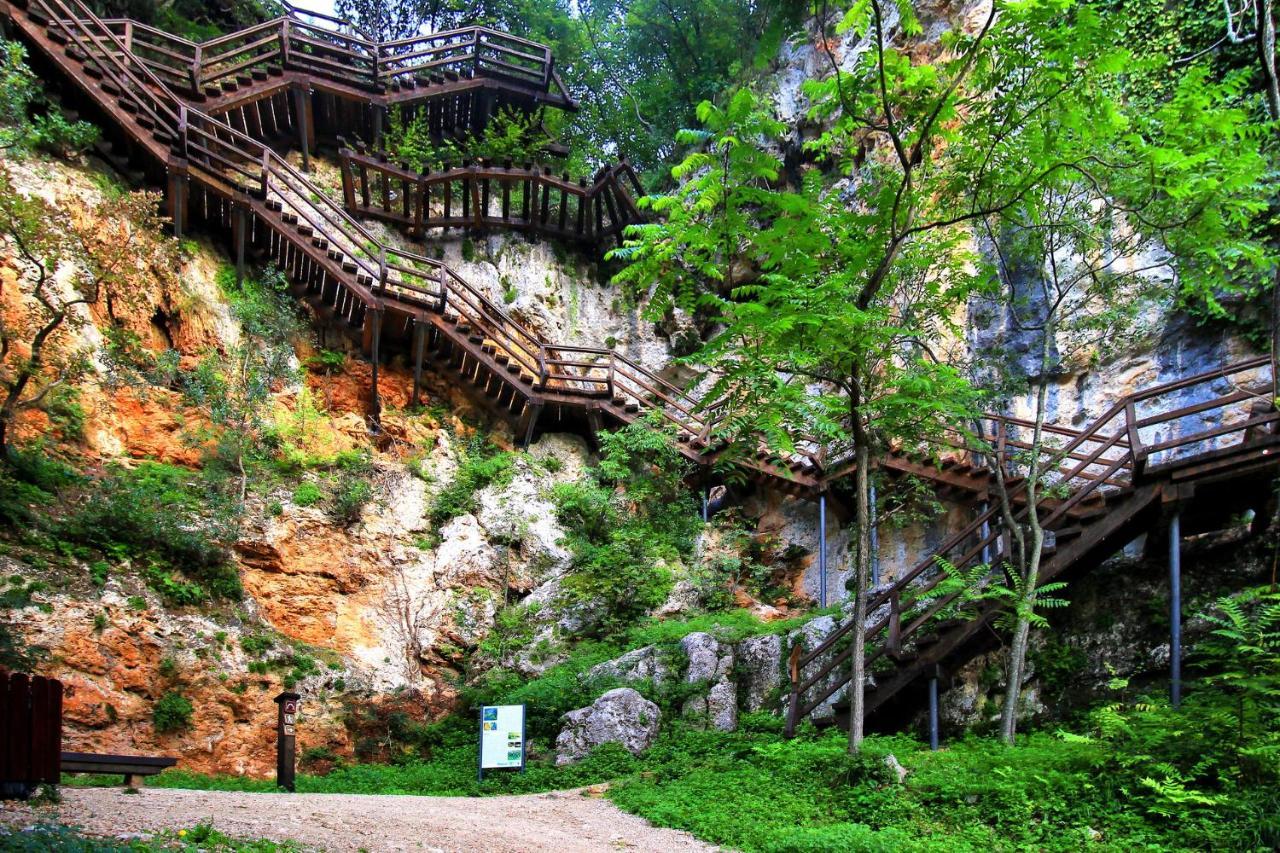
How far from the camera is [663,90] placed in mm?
27875

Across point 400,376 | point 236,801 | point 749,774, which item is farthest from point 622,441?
point 236,801

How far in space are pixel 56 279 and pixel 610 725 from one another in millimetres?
11885

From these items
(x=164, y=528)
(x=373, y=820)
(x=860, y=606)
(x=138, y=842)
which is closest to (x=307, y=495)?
(x=164, y=528)

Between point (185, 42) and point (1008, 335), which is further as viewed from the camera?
point (185, 42)

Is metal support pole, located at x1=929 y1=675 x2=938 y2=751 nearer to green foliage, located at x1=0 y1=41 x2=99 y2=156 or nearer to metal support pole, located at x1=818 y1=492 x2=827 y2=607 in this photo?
metal support pole, located at x1=818 y1=492 x2=827 y2=607

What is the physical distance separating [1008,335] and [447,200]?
13.7 m

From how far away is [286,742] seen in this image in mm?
10617

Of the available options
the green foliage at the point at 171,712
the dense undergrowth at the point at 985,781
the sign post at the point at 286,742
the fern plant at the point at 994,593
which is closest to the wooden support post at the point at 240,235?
the green foliage at the point at 171,712

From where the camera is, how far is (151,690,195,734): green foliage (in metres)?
11.3

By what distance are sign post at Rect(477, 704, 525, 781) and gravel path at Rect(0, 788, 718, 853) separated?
4.83ft

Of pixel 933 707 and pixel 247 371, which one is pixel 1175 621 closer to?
pixel 933 707

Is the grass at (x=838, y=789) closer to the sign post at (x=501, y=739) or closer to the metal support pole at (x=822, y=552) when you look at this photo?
the sign post at (x=501, y=739)

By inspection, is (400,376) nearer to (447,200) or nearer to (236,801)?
(447,200)

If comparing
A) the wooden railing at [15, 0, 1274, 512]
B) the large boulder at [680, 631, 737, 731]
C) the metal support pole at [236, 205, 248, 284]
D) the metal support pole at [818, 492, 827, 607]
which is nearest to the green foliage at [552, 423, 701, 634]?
the wooden railing at [15, 0, 1274, 512]
